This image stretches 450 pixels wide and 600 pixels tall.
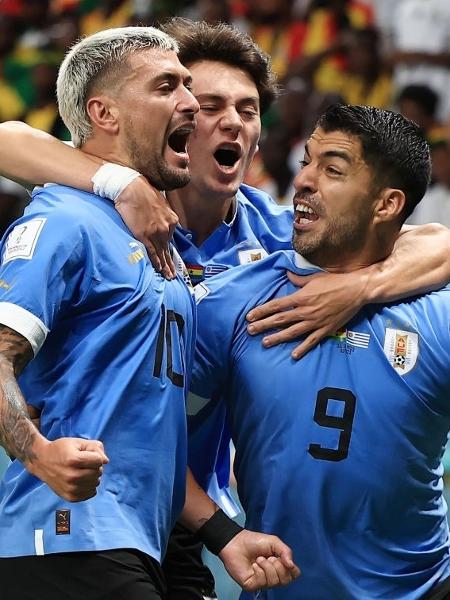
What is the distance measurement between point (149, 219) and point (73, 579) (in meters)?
0.98

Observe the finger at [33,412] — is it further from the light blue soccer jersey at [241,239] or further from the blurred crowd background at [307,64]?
the blurred crowd background at [307,64]

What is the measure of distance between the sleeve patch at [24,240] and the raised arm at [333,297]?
2.75ft

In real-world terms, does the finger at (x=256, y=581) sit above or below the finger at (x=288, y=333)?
below

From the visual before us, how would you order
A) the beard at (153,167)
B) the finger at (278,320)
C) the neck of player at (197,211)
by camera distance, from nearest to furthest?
the beard at (153,167)
the finger at (278,320)
the neck of player at (197,211)

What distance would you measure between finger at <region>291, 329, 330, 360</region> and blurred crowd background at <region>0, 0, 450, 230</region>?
4.23m

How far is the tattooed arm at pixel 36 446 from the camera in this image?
9.19 feet

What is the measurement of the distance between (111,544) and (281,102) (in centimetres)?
685

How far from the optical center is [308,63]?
9.48 m

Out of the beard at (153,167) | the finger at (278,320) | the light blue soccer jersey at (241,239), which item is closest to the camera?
the beard at (153,167)

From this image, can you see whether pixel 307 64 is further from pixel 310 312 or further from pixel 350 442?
pixel 350 442

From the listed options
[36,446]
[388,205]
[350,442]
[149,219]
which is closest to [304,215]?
[388,205]

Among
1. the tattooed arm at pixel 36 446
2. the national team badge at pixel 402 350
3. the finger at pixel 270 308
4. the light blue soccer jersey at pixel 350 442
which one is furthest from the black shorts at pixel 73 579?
the national team badge at pixel 402 350

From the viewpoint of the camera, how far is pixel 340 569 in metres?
3.65

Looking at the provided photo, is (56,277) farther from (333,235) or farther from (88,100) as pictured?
(333,235)
